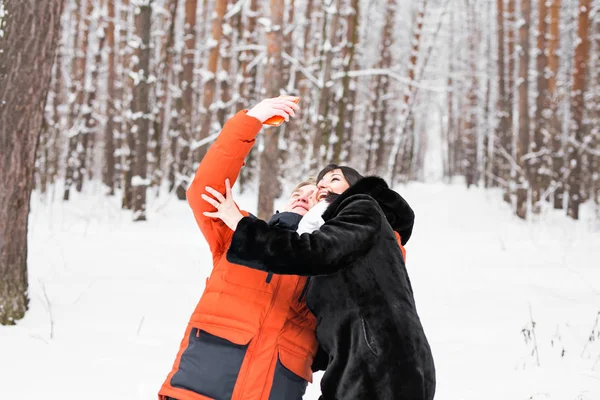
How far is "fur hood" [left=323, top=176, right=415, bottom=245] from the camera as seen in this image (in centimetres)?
210

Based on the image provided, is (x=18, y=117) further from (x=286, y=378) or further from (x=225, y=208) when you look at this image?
(x=286, y=378)

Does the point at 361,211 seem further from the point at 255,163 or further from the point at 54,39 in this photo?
the point at 255,163

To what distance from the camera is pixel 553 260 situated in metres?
7.97

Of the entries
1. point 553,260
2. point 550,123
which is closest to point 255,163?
point 550,123

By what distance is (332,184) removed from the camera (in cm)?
237

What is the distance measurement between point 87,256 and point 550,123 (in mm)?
13860

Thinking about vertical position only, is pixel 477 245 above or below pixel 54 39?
below

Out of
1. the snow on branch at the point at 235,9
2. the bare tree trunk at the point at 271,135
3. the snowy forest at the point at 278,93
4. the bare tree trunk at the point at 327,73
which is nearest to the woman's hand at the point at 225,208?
the bare tree trunk at the point at 271,135

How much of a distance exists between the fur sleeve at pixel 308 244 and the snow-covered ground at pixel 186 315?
225cm

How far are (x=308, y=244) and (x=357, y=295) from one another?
28cm

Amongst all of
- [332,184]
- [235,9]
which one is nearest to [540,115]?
[235,9]

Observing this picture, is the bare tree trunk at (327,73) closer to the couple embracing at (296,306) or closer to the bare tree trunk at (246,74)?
the bare tree trunk at (246,74)

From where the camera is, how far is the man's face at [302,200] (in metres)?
2.40

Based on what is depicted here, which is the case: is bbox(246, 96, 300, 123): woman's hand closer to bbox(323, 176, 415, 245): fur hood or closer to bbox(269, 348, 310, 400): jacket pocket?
bbox(323, 176, 415, 245): fur hood
